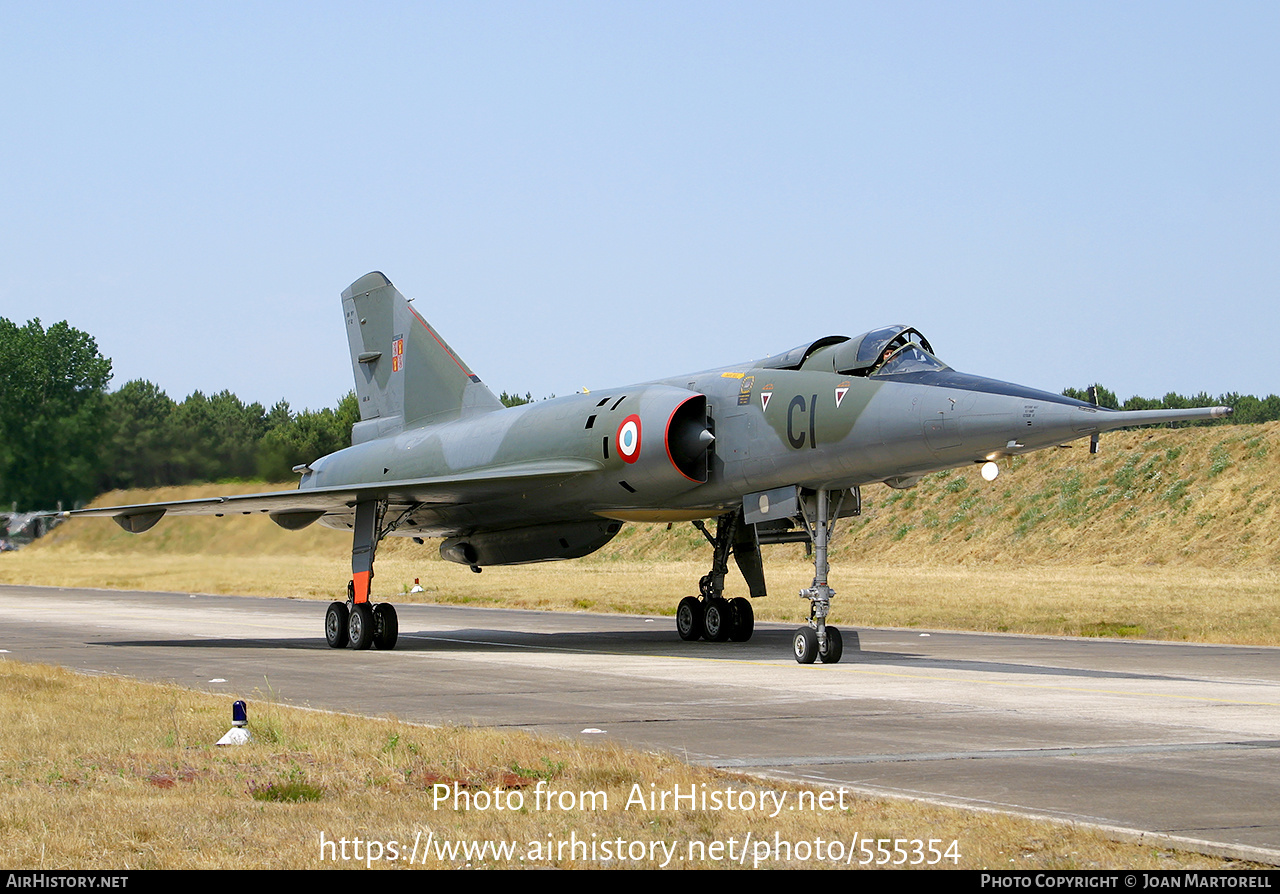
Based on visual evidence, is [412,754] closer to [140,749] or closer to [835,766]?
[140,749]

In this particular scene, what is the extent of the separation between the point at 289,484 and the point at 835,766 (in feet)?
70.5

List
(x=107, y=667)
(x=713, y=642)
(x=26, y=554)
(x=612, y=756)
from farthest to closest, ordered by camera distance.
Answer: (x=26, y=554), (x=713, y=642), (x=107, y=667), (x=612, y=756)

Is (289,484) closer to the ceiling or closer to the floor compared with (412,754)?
closer to the ceiling

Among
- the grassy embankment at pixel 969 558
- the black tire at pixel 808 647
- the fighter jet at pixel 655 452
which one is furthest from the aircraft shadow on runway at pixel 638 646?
the grassy embankment at pixel 969 558

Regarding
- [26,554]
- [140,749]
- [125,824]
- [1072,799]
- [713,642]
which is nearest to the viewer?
[125,824]

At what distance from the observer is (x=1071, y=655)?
16.6 metres

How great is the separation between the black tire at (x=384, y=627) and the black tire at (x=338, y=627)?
2.03ft

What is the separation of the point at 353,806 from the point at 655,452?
34.5 feet

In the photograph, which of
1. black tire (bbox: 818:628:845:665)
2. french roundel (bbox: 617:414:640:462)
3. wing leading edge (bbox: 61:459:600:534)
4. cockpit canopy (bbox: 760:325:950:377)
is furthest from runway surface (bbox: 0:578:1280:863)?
cockpit canopy (bbox: 760:325:950:377)

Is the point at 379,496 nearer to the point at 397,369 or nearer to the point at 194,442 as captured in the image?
the point at 397,369

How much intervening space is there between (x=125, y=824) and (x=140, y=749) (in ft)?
7.65

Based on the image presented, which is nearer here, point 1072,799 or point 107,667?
point 1072,799

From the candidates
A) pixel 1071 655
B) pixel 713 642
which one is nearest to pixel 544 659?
pixel 713 642

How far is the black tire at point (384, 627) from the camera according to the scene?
17875mm
